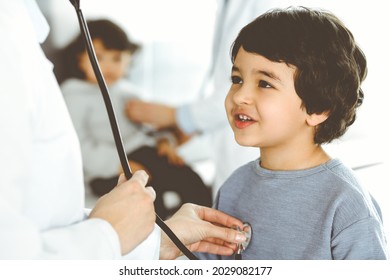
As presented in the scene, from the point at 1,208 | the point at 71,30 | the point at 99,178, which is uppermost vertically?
the point at 71,30

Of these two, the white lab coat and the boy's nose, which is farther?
the boy's nose

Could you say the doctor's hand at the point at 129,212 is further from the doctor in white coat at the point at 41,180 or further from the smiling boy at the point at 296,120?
the smiling boy at the point at 296,120

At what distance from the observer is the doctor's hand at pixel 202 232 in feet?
2.66

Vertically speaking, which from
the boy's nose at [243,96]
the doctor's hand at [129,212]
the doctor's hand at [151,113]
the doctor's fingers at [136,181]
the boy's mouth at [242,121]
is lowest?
the doctor's hand at [151,113]

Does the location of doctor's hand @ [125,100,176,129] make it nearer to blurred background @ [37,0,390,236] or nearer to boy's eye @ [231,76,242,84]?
blurred background @ [37,0,390,236]

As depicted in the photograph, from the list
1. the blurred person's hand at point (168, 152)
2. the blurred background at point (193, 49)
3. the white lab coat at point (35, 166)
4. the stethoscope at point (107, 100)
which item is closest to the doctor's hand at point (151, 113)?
the blurred person's hand at point (168, 152)

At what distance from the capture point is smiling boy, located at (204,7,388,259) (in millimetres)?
768

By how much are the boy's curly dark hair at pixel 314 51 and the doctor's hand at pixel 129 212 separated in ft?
1.01

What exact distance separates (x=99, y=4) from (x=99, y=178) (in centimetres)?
87

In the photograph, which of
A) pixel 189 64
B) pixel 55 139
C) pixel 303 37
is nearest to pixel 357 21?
Answer: pixel 303 37

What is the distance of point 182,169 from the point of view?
1.80 metres

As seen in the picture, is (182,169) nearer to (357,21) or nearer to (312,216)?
(357,21)

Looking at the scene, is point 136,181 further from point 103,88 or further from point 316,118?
point 316,118

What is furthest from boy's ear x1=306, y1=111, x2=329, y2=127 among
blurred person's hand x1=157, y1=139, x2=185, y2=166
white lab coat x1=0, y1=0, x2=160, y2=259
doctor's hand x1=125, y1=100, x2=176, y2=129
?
blurred person's hand x1=157, y1=139, x2=185, y2=166
